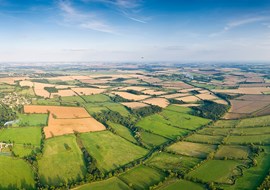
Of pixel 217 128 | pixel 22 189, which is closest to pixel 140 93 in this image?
pixel 217 128

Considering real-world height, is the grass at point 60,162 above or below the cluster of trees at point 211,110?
below

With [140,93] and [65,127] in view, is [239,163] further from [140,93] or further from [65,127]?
[140,93]

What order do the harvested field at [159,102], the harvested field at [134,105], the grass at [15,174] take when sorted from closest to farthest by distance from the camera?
1. the grass at [15,174]
2. the harvested field at [134,105]
3. the harvested field at [159,102]

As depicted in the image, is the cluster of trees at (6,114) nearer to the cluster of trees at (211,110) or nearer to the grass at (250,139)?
the cluster of trees at (211,110)

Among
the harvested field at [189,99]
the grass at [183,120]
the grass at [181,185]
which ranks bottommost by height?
the grass at [181,185]

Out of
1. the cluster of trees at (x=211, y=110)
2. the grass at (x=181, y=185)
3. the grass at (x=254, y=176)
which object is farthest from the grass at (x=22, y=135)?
the cluster of trees at (x=211, y=110)

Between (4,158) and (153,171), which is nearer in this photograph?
(153,171)

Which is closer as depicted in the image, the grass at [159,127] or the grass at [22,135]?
the grass at [22,135]
